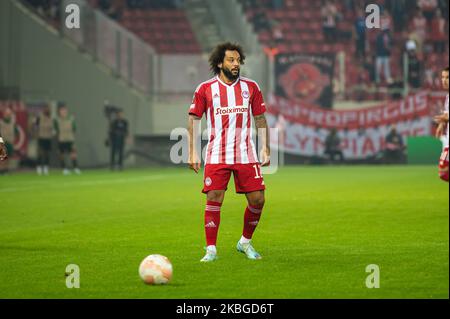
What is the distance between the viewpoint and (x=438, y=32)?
38188mm

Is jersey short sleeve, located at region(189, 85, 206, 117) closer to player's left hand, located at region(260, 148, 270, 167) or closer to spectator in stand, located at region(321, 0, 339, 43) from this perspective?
player's left hand, located at region(260, 148, 270, 167)

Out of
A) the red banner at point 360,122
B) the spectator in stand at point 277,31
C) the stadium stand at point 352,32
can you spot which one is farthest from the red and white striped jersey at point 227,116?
the spectator in stand at point 277,31

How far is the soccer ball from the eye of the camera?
29.1 ft

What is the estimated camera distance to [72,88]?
3400 centimetres

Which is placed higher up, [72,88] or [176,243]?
[72,88]

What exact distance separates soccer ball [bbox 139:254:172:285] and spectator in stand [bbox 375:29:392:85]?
28.7 metres

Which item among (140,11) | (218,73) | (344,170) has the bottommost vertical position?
(344,170)

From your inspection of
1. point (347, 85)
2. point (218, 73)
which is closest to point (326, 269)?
point (218, 73)

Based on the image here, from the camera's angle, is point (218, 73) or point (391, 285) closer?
point (391, 285)

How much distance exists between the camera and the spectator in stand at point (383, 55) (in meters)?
36.8

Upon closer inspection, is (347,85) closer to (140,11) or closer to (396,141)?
(396,141)

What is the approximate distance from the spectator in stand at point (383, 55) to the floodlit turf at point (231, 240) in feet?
43.1

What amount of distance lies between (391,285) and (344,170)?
23.1 meters

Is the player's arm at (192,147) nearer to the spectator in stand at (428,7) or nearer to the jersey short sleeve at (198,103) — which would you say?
the jersey short sleeve at (198,103)
